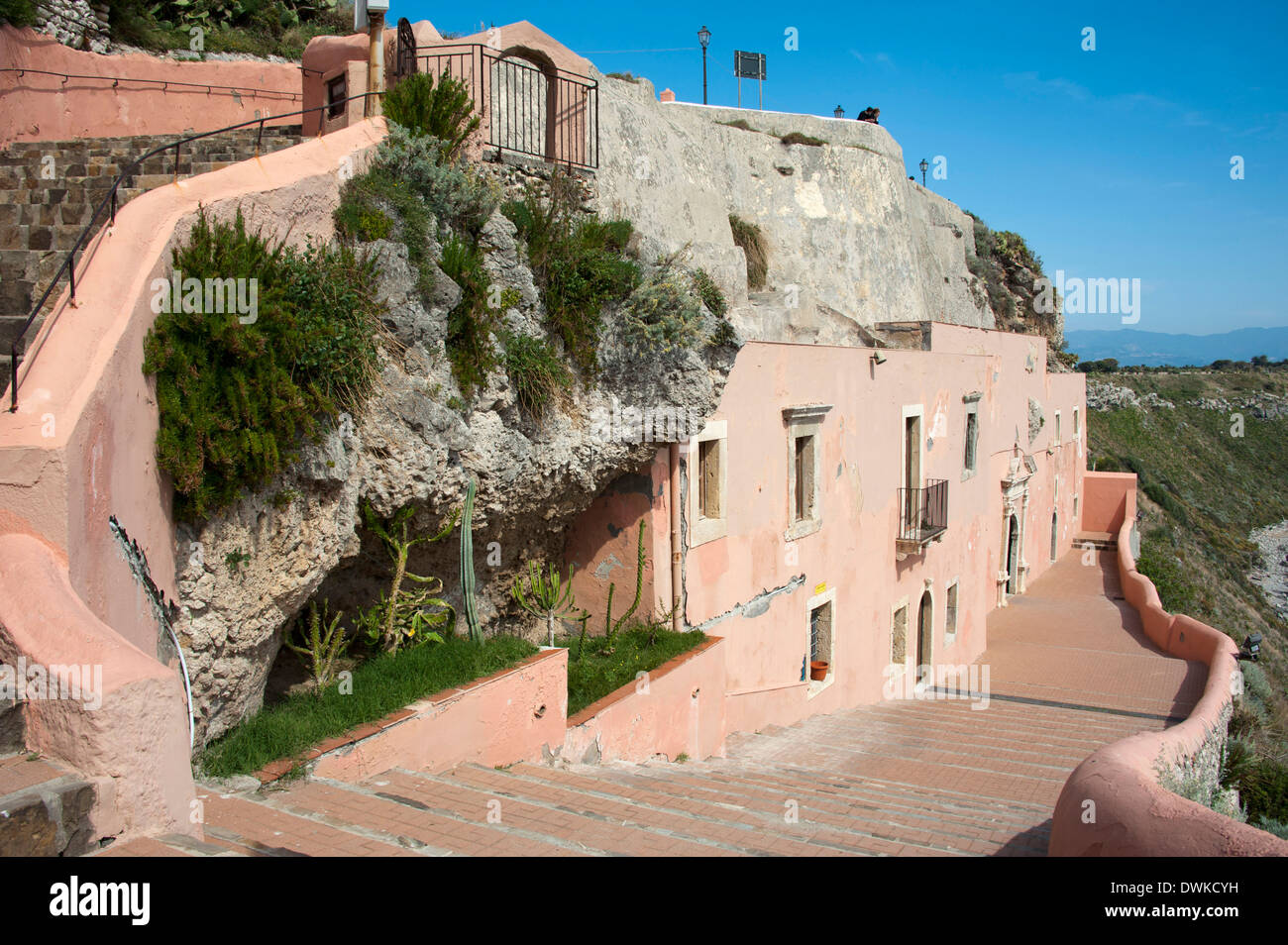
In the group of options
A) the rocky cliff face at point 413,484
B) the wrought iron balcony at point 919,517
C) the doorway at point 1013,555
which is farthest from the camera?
the doorway at point 1013,555

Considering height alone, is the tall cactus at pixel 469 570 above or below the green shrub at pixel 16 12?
below

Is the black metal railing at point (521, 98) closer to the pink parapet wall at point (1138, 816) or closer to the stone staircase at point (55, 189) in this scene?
the stone staircase at point (55, 189)

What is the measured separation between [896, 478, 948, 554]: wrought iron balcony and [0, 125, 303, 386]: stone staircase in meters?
10.7

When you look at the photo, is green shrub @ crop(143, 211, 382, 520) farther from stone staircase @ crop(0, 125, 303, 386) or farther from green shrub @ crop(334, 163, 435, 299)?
stone staircase @ crop(0, 125, 303, 386)

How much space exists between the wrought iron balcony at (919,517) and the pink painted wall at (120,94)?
36.1 feet

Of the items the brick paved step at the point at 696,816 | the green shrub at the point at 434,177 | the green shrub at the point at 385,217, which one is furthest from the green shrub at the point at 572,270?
the brick paved step at the point at 696,816

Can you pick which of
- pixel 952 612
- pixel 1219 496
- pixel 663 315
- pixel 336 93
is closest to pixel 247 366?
pixel 663 315

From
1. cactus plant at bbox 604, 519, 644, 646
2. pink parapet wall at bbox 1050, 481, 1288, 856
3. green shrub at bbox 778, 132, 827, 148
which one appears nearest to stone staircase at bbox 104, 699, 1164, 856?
pink parapet wall at bbox 1050, 481, 1288, 856

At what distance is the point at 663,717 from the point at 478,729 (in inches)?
104

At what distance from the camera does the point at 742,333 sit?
30.8ft

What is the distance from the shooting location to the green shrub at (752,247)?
21.1 metres

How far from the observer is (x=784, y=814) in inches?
218

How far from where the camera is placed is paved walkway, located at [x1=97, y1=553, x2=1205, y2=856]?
13.7ft

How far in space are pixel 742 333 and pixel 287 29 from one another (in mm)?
15734
